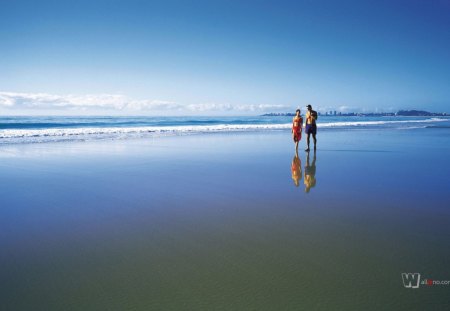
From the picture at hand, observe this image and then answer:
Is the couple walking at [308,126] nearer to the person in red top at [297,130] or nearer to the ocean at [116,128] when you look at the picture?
the person in red top at [297,130]

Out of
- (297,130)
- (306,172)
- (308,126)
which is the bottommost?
(306,172)

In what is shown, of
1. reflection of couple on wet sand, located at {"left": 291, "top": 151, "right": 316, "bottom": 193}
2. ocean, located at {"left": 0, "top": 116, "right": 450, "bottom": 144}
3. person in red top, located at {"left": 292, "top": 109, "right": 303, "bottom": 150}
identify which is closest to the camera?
reflection of couple on wet sand, located at {"left": 291, "top": 151, "right": 316, "bottom": 193}

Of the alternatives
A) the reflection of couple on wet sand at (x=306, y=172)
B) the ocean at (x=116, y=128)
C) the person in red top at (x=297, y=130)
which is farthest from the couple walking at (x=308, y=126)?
the ocean at (x=116, y=128)

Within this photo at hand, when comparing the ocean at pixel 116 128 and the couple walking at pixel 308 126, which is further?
the ocean at pixel 116 128

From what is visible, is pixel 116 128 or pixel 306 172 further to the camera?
pixel 116 128

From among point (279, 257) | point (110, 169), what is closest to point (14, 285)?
point (279, 257)

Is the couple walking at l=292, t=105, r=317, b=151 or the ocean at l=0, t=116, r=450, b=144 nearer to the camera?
the couple walking at l=292, t=105, r=317, b=151

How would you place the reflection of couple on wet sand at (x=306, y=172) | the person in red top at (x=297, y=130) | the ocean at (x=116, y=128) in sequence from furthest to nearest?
1. the ocean at (x=116, y=128)
2. the person in red top at (x=297, y=130)
3. the reflection of couple on wet sand at (x=306, y=172)

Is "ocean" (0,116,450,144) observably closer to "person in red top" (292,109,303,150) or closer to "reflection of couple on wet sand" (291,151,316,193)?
"person in red top" (292,109,303,150)

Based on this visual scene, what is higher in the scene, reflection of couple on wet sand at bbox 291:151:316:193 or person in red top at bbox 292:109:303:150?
person in red top at bbox 292:109:303:150

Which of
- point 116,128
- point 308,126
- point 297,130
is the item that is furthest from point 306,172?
point 116,128

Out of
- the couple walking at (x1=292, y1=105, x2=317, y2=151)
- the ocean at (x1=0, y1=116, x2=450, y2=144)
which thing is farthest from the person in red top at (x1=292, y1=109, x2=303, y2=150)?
the ocean at (x1=0, y1=116, x2=450, y2=144)

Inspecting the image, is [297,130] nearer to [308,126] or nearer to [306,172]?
[308,126]

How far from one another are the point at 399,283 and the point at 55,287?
116 inches
